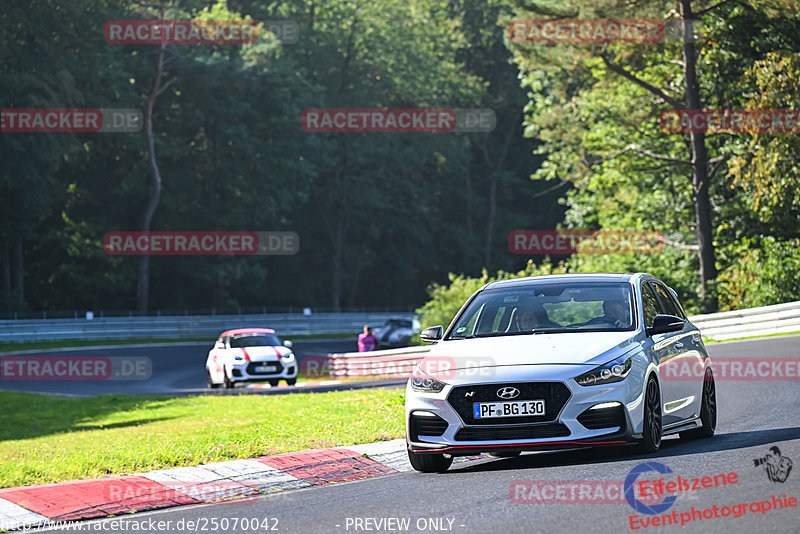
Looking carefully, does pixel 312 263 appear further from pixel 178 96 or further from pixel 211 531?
pixel 211 531

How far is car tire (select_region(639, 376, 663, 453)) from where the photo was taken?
9.87m

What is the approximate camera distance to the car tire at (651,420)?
9867 mm

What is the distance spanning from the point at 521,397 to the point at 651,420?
1.25 meters

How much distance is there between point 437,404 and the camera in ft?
32.3

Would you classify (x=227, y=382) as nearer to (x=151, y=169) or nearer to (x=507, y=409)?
(x=507, y=409)

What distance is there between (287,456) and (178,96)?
206 feet
